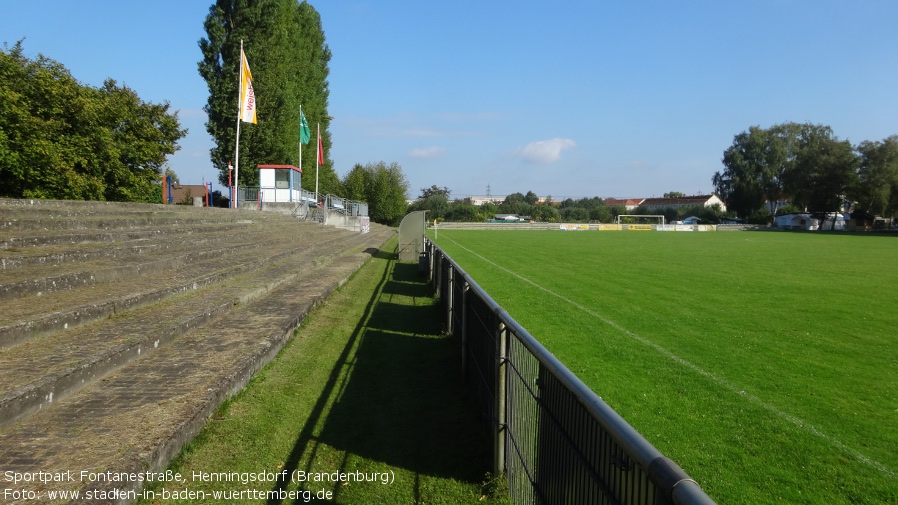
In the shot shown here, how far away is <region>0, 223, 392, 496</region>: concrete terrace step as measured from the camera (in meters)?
3.47

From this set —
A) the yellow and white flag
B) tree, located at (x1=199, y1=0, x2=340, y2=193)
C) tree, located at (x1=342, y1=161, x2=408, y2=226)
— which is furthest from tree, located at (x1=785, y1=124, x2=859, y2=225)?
the yellow and white flag

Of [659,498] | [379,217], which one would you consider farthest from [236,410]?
Answer: [379,217]

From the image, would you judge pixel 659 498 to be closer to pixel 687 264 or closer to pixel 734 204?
pixel 687 264

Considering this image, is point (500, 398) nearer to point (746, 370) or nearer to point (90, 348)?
point (90, 348)

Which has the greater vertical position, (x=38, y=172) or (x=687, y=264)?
(x=38, y=172)

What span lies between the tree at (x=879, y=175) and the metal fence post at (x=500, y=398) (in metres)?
82.0

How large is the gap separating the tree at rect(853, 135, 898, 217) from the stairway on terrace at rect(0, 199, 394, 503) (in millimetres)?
77921

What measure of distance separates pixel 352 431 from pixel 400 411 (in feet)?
2.18

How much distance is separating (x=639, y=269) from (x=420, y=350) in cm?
1338

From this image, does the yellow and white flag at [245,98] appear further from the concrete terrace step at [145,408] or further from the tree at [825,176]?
the tree at [825,176]

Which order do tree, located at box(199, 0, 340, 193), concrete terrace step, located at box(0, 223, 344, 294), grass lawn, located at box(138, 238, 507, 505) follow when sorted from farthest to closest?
tree, located at box(199, 0, 340, 193)
concrete terrace step, located at box(0, 223, 344, 294)
grass lawn, located at box(138, 238, 507, 505)

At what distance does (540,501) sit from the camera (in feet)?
9.98

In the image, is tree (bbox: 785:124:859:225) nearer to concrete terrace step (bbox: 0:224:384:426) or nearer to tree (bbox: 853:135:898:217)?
tree (bbox: 853:135:898:217)

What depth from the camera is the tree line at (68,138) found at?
1703 centimetres
